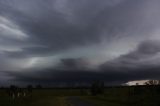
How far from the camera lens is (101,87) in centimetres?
17538

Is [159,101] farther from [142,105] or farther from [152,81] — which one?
[152,81]

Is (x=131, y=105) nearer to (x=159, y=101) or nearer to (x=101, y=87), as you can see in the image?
(x=159, y=101)

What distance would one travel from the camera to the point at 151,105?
157ft

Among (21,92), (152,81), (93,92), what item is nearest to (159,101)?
(152,81)

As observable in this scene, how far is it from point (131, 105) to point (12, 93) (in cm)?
3521

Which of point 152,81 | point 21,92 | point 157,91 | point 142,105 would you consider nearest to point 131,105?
point 142,105

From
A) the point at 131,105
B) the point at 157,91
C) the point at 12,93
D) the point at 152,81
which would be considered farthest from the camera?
the point at 152,81

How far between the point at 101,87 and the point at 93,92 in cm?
499

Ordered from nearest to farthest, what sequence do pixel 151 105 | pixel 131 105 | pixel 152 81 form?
pixel 151 105 → pixel 131 105 → pixel 152 81

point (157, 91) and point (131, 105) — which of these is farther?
point (157, 91)

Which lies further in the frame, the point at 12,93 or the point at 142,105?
the point at 12,93

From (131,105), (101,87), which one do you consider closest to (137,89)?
(131,105)

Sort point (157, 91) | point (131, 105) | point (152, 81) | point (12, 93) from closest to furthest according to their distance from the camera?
1. point (131, 105)
2. point (157, 91)
3. point (12, 93)
4. point (152, 81)

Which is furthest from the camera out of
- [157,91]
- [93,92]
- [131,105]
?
[93,92]
